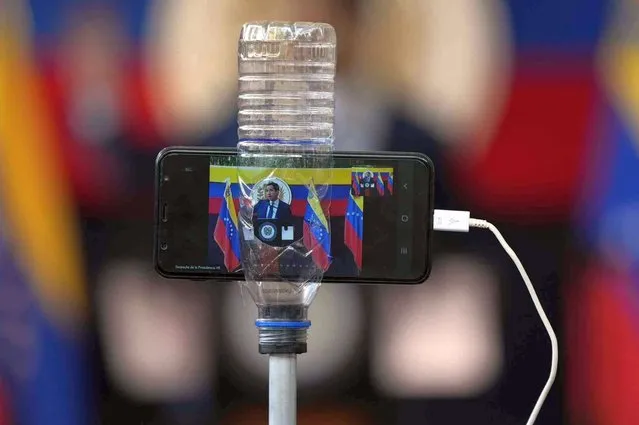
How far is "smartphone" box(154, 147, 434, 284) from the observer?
3.97ft

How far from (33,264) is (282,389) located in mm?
377

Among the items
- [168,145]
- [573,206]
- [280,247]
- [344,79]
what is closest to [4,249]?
[168,145]

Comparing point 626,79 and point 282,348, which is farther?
point 626,79

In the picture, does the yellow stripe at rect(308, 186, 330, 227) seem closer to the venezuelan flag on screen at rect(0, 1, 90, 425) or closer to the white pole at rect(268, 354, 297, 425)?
the white pole at rect(268, 354, 297, 425)

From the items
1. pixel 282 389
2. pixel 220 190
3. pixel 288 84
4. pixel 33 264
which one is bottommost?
pixel 282 389

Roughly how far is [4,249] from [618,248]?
0.79m

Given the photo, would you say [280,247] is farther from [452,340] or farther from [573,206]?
[573,206]

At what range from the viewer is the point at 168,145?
1.27 m

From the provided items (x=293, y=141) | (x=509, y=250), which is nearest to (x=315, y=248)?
(x=293, y=141)

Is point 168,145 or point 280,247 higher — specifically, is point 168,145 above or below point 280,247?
above

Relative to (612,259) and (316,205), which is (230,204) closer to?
(316,205)

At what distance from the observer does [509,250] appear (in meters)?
1.27

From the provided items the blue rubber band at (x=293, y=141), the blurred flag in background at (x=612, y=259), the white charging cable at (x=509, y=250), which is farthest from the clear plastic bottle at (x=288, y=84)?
the blurred flag in background at (x=612, y=259)

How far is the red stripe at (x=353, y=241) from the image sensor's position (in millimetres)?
1213
